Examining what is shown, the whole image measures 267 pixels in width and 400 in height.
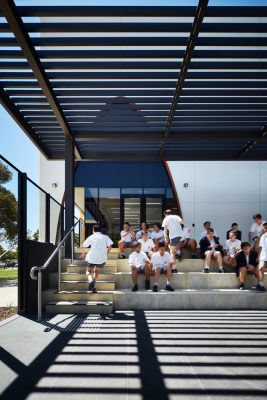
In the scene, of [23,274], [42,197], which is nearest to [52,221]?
[42,197]

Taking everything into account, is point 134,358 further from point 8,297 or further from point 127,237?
point 8,297

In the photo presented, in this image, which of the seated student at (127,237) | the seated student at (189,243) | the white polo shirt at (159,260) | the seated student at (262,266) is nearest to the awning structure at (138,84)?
the seated student at (127,237)

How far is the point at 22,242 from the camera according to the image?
8.23m

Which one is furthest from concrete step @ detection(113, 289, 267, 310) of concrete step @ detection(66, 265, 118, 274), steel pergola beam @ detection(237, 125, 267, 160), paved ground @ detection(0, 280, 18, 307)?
steel pergola beam @ detection(237, 125, 267, 160)

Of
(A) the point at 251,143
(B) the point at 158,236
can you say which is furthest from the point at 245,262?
(A) the point at 251,143

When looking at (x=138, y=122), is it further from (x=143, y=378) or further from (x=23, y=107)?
(x=143, y=378)

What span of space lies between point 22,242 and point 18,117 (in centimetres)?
311

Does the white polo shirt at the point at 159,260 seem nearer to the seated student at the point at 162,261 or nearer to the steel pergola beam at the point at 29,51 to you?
the seated student at the point at 162,261

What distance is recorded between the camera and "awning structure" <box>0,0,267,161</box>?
6375mm

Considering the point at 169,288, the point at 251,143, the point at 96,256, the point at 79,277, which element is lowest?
the point at 169,288

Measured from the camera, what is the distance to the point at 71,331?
652cm

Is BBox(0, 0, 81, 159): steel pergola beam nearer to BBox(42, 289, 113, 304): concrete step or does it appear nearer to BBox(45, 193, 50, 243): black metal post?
BBox(45, 193, 50, 243): black metal post

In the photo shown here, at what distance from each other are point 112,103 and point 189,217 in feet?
33.9

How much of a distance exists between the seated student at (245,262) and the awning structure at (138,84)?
3.07 metres
